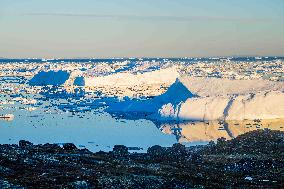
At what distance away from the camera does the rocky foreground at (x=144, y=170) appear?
10.5 metres

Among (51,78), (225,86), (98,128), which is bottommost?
(98,128)

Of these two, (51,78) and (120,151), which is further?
(51,78)

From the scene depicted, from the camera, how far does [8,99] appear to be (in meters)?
51.3

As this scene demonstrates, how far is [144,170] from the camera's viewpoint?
41.5ft

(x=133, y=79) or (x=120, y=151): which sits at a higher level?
(x=133, y=79)

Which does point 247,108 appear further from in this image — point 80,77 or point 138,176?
point 80,77

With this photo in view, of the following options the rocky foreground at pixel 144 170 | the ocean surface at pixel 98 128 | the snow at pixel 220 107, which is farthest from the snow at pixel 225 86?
the rocky foreground at pixel 144 170

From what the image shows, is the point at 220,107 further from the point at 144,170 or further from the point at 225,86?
the point at 144,170

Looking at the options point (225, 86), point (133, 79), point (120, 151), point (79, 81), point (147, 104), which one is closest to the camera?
point (120, 151)

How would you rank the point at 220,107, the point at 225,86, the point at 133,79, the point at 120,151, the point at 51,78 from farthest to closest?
the point at 51,78, the point at 133,79, the point at 225,86, the point at 220,107, the point at 120,151

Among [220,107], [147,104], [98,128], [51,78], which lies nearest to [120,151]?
[98,128]

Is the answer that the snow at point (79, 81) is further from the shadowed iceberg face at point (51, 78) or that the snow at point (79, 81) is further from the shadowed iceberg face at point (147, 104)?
the shadowed iceberg face at point (147, 104)

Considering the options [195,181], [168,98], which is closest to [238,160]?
[195,181]

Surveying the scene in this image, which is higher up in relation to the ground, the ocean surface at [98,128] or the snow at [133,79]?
the snow at [133,79]
